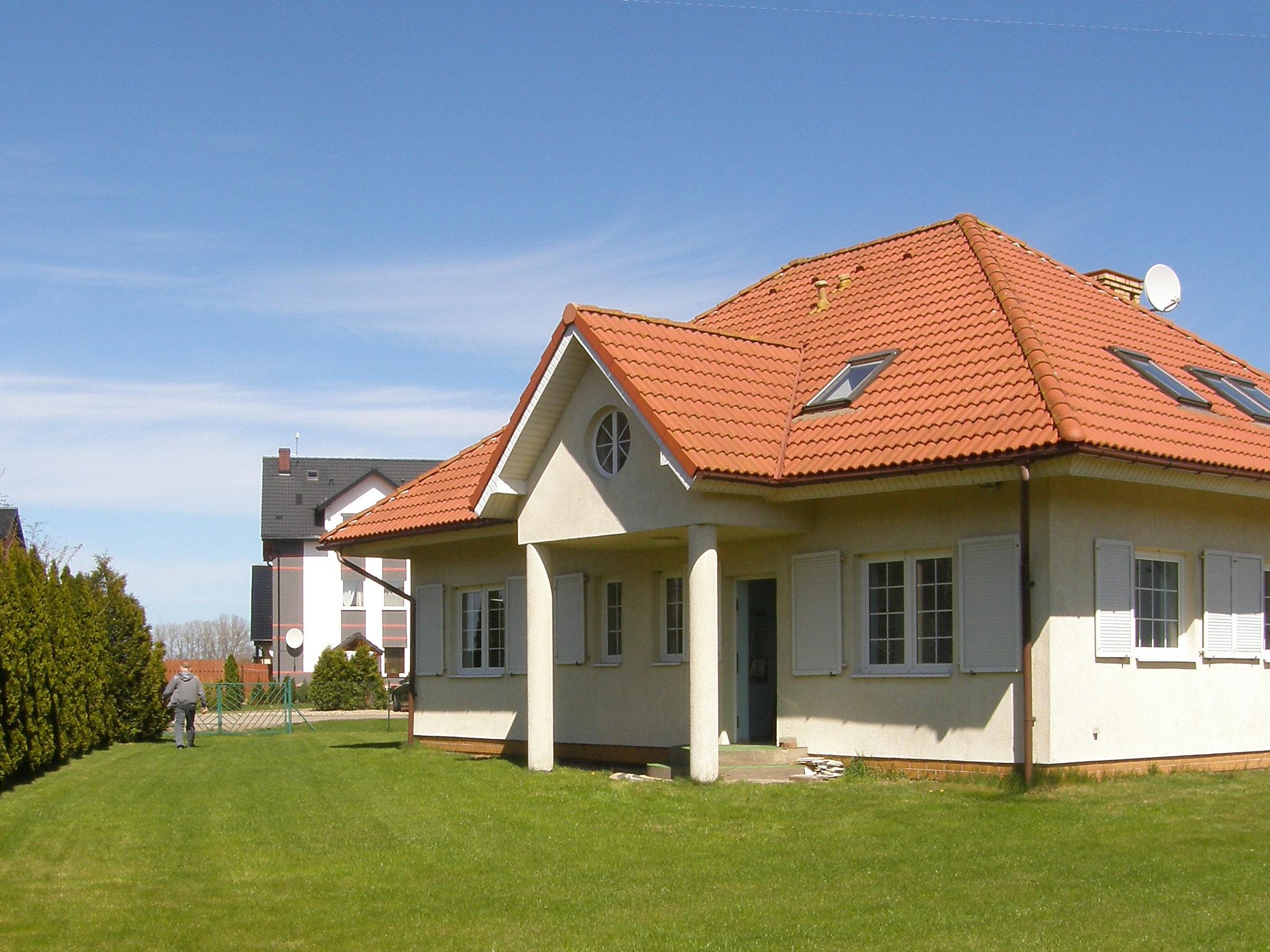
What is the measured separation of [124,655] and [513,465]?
12.8m

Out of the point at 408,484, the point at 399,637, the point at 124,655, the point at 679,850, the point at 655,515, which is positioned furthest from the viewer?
the point at 399,637

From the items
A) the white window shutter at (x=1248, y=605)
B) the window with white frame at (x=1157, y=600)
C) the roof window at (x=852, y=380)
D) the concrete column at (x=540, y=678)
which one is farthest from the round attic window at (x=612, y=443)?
the white window shutter at (x=1248, y=605)

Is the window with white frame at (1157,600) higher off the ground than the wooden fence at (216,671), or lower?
higher

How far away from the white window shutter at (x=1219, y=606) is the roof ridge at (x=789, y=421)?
5.11m

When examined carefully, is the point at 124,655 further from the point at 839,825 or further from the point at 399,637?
the point at 399,637

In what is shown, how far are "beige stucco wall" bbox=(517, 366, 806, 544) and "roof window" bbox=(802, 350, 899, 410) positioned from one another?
4.35ft

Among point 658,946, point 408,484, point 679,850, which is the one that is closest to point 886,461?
point 679,850

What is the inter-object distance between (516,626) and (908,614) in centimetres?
745

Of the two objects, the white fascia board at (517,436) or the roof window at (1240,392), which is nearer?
the white fascia board at (517,436)

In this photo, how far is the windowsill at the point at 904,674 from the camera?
650 inches

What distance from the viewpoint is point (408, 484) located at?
25453 millimetres

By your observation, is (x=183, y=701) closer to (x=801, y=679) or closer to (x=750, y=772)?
(x=801, y=679)

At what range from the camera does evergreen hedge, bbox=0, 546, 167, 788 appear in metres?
18.8

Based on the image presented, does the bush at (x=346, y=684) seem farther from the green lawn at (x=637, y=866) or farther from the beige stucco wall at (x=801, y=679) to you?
the green lawn at (x=637, y=866)
